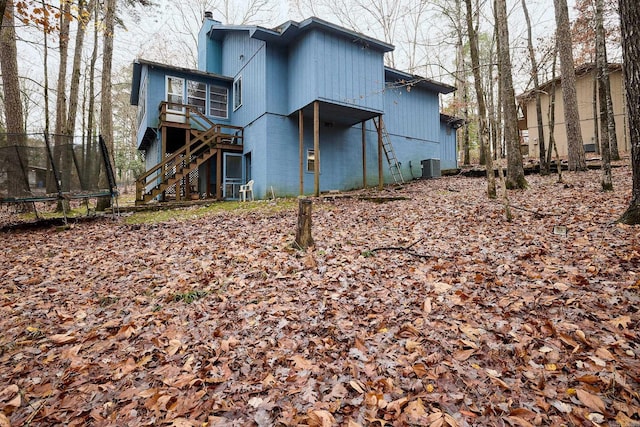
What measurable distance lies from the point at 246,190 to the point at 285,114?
3574mm

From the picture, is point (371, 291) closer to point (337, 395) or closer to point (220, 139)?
point (337, 395)

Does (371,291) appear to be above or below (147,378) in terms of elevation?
above

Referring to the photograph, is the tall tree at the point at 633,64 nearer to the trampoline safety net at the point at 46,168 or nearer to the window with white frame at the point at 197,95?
the trampoline safety net at the point at 46,168

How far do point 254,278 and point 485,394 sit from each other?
3176mm

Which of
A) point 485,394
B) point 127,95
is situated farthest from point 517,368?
point 127,95

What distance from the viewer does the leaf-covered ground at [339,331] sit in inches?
89.8

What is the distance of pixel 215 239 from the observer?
6586mm

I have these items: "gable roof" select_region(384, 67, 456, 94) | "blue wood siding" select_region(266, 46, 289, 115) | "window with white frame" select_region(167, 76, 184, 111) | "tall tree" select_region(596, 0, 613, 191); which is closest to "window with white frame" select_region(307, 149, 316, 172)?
"blue wood siding" select_region(266, 46, 289, 115)

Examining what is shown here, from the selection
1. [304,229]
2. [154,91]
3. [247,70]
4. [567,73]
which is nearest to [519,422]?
[304,229]

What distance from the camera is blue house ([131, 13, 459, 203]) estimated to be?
465 inches

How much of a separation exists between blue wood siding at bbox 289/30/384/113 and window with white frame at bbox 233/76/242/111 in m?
3.26

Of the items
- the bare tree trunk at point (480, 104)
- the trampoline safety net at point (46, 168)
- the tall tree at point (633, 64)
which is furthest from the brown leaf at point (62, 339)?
the bare tree trunk at point (480, 104)

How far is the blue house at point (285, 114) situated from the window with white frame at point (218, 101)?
0.05m

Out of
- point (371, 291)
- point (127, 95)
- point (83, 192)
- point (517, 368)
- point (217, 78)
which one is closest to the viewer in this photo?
point (517, 368)
